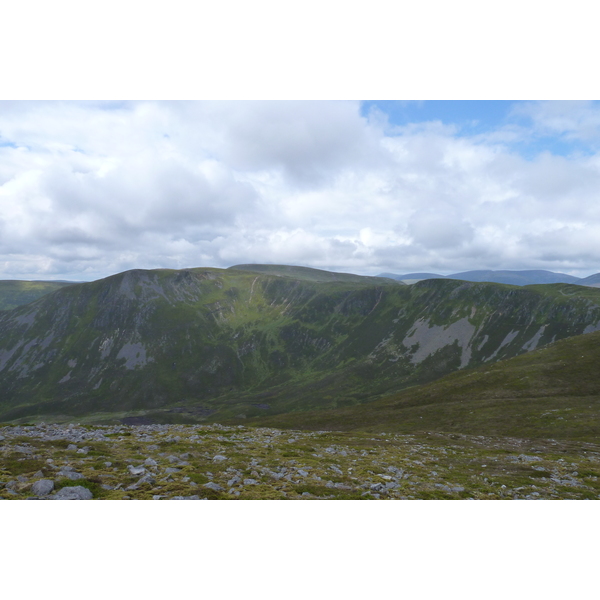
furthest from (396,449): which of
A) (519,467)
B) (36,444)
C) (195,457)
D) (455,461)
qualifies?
(36,444)

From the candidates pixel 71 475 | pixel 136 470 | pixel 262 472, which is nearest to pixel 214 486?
pixel 262 472

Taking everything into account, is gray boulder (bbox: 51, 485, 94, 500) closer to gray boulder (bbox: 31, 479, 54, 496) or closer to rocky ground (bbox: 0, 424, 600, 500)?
rocky ground (bbox: 0, 424, 600, 500)

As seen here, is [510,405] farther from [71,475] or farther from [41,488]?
[41,488]

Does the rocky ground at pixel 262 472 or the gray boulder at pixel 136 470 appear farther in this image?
the gray boulder at pixel 136 470

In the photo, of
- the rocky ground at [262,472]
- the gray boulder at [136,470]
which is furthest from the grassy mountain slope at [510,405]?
the gray boulder at [136,470]

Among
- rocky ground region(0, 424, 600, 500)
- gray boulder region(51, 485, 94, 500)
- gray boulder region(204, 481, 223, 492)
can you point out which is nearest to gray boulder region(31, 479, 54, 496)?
rocky ground region(0, 424, 600, 500)

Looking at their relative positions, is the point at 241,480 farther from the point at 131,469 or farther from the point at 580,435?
the point at 580,435

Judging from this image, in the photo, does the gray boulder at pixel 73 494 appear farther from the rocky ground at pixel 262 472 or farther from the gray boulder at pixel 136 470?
the gray boulder at pixel 136 470
